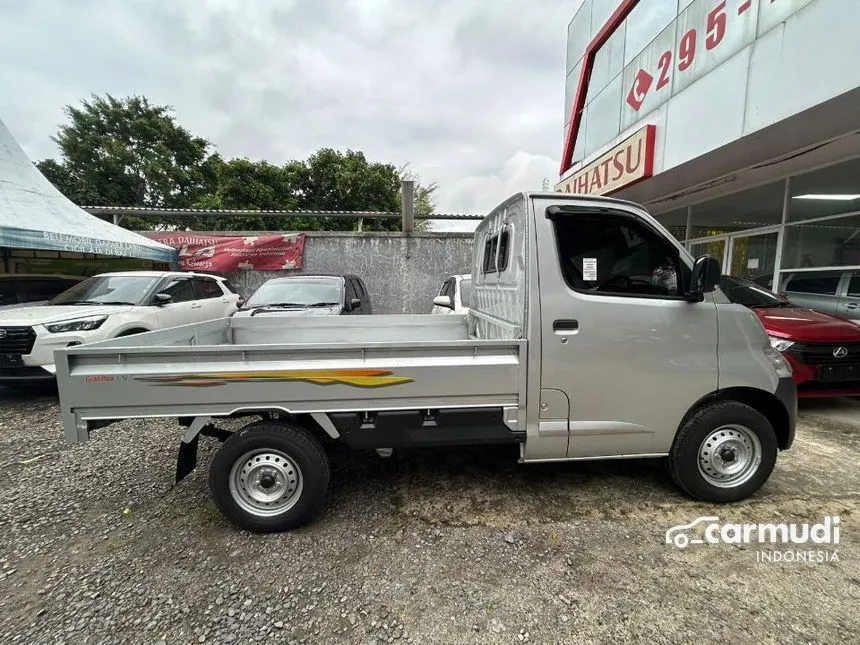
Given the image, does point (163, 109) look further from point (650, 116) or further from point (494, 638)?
point (494, 638)

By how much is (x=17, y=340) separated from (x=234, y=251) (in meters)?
5.87

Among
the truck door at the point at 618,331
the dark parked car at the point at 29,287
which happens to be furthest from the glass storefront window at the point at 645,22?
the dark parked car at the point at 29,287

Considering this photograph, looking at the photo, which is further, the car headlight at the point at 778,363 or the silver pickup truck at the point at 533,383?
the car headlight at the point at 778,363

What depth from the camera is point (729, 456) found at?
2.77 metres

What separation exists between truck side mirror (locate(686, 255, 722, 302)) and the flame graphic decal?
6.45 feet

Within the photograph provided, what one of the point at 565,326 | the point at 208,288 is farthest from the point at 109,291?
the point at 565,326

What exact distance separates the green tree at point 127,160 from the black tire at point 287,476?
28845mm

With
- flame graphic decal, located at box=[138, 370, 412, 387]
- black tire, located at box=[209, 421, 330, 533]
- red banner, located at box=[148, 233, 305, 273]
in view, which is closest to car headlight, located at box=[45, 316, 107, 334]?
flame graphic decal, located at box=[138, 370, 412, 387]

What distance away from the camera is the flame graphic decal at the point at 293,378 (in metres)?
2.25

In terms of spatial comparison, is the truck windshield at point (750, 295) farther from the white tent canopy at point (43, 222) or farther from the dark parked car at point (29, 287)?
the dark parked car at point (29, 287)

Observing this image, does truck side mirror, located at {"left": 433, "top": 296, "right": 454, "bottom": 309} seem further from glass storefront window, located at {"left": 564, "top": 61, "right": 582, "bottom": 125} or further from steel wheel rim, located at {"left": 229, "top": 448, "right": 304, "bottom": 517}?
glass storefront window, located at {"left": 564, "top": 61, "right": 582, "bottom": 125}

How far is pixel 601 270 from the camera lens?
2625mm

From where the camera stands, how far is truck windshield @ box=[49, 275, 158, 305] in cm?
557

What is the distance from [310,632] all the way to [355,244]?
904 cm
